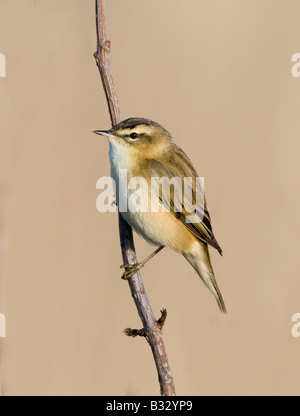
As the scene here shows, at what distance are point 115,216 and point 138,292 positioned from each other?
2.18 meters

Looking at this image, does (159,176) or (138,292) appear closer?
(138,292)

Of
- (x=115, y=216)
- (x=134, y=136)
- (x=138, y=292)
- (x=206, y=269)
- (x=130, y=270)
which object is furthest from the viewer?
(x=115, y=216)

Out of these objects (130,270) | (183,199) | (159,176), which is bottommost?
(130,270)

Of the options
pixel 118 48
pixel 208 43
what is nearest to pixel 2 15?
pixel 118 48

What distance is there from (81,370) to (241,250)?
67.3 inches

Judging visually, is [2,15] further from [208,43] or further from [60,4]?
[208,43]

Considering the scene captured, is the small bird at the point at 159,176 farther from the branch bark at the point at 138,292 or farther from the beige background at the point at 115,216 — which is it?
the beige background at the point at 115,216

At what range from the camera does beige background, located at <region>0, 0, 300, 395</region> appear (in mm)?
4508

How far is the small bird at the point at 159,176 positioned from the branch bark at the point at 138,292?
0.46ft

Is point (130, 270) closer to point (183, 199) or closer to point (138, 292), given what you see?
point (138, 292)

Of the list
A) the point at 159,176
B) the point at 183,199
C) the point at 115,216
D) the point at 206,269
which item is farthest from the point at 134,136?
the point at 115,216

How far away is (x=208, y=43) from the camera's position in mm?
5441

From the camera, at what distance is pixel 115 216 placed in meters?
5.11

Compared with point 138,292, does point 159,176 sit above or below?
above
